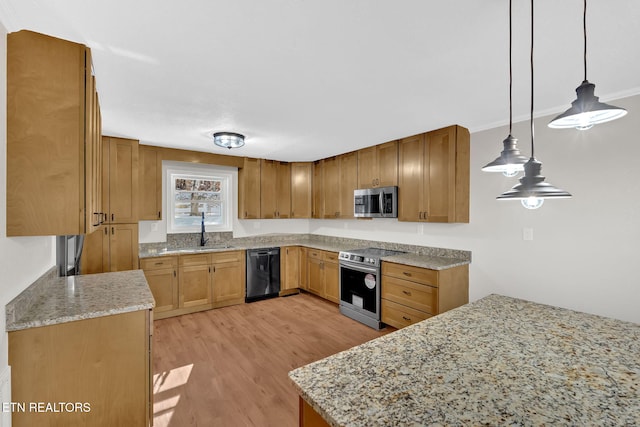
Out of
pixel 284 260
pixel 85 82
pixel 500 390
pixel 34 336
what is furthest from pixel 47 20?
pixel 284 260

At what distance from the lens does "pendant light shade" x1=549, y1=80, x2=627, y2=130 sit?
0.98m

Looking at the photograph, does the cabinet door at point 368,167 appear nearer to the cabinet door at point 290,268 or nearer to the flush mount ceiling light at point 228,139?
the cabinet door at point 290,268

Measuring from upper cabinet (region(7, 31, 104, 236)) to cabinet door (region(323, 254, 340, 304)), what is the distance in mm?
3270

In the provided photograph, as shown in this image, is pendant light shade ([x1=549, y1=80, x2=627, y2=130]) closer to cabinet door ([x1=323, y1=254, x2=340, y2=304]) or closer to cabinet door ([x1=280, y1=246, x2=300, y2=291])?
cabinet door ([x1=323, y1=254, x2=340, y2=304])

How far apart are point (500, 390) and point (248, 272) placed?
4.03m

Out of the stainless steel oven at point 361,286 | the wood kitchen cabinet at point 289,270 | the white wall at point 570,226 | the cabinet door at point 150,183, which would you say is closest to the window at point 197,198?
the cabinet door at point 150,183

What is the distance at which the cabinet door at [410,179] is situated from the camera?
3.52 meters

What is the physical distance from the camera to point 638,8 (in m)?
1.31

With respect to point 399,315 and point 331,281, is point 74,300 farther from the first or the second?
point 331,281

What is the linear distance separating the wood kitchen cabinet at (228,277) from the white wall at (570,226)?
10.5 ft

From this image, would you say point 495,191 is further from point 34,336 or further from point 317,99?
point 34,336

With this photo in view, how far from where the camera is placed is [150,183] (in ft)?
13.1

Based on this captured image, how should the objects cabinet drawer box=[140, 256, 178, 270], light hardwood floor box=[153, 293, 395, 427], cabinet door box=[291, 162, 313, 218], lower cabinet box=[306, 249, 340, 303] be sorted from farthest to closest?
cabinet door box=[291, 162, 313, 218] < lower cabinet box=[306, 249, 340, 303] < cabinet drawer box=[140, 256, 178, 270] < light hardwood floor box=[153, 293, 395, 427]

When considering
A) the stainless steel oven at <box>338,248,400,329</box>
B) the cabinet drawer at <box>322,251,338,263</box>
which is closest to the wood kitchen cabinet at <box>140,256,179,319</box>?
the cabinet drawer at <box>322,251,338,263</box>
